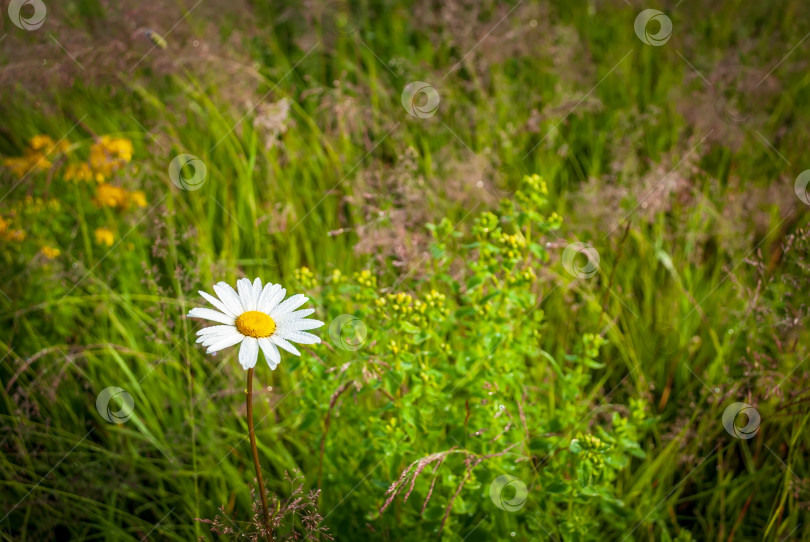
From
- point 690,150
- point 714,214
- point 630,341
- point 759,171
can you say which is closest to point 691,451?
point 630,341

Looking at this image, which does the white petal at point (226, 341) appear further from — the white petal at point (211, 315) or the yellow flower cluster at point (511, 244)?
the yellow flower cluster at point (511, 244)

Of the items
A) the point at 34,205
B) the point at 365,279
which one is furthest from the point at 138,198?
the point at 365,279

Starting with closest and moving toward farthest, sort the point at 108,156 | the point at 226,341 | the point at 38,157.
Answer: the point at 226,341 < the point at 108,156 < the point at 38,157

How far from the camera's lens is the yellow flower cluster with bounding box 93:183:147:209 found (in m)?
2.16

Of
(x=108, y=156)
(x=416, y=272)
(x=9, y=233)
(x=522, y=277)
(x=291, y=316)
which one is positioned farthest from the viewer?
(x=108, y=156)

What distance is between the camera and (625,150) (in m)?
2.52

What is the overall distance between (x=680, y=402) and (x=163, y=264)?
5.68 feet

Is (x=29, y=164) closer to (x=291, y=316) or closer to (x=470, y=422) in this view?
(x=291, y=316)

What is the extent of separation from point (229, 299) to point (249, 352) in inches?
4.7

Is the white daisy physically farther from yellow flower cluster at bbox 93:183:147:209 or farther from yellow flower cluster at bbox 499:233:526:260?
yellow flower cluster at bbox 93:183:147:209

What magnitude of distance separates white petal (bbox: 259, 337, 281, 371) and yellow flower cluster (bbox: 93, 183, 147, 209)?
1329 mm

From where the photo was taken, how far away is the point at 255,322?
1055 millimetres

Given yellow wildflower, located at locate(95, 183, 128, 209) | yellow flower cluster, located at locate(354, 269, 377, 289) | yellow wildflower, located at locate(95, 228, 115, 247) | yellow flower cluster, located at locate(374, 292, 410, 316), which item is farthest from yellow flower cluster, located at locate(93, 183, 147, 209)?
yellow flower cluster, located at locate(374, 292, 410, 316)

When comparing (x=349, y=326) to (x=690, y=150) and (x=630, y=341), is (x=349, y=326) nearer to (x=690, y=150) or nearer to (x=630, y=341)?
(x=630, y=341)
